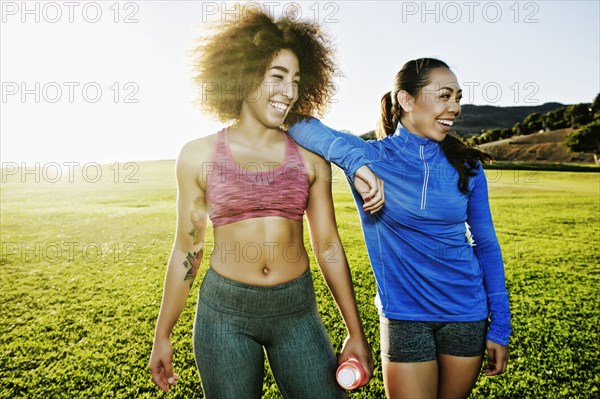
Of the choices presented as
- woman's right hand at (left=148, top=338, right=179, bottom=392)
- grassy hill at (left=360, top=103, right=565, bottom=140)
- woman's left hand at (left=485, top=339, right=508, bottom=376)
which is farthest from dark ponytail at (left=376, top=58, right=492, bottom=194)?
grassy hill at (left=360, top=103, right=565, bottom=140)

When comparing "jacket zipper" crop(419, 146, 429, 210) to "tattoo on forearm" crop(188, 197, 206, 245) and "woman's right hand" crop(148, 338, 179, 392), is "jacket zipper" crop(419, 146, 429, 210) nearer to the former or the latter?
"tattoo on forearm" crop(188, 197, 206, 245)

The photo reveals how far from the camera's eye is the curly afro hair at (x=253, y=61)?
2.35 m

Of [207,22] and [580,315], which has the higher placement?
[207,22]

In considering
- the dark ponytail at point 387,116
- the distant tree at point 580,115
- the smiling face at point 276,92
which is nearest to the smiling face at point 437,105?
the dark ponytail at point 387,116

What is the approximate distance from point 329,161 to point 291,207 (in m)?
0.33

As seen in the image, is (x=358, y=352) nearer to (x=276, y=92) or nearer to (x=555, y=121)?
(x=276, y=92)

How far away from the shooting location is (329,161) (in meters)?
2.19

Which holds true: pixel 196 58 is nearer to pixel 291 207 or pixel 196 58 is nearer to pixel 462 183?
pixel 291 207

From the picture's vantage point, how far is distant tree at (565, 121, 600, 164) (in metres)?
54.1

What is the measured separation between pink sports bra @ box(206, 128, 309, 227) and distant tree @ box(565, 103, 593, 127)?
90312mm

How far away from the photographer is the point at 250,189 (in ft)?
6.73

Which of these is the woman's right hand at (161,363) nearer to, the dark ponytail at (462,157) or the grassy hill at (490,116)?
the dark ponytail at (462,157)

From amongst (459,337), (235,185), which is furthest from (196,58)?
(459,337)

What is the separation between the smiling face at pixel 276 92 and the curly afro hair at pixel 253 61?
0.24 ft
